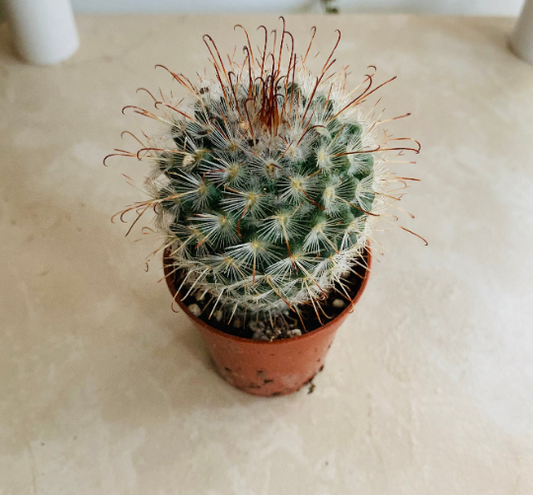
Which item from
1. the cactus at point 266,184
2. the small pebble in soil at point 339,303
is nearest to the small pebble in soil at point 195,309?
the cactus at point 266,184

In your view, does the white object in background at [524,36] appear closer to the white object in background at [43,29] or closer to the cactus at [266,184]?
the cactus at [266,184]

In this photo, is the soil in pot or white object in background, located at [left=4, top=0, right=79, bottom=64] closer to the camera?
the soil in pot

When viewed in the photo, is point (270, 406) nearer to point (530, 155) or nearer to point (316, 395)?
point (316, 395)

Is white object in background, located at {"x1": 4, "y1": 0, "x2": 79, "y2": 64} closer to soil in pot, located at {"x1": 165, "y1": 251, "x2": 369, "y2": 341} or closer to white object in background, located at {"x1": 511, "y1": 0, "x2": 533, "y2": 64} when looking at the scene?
soil in pot, located at {"x1": 165, "y1": 251, "x2": 369, "y2": 341}

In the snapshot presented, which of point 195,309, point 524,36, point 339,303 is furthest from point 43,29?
point 524,36

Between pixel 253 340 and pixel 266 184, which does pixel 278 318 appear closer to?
pixel 253 340

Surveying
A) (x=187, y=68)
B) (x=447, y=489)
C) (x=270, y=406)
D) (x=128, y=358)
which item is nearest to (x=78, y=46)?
(x=187, y=68)

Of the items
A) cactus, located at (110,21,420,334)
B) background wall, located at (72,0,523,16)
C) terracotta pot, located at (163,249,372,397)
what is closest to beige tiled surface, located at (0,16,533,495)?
terracotta pot, located at (163,249,372,397)
